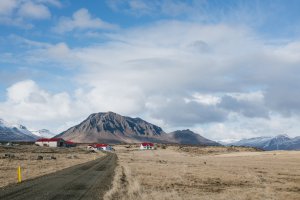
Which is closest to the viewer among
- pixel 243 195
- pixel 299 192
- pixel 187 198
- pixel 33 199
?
pixel 33 199

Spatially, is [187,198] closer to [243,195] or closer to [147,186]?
[243,195]

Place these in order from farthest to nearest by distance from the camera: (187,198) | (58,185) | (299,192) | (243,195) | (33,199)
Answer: (58,185), (299,192), (243,195), (187,198), (33,199)

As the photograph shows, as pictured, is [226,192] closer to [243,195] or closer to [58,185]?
[243,195]

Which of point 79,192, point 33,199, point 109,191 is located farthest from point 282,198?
point 33,199

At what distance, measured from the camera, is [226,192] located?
2858 centimetres

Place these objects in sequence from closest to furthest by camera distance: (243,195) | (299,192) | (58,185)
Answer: (243,195) < (299,192) < (58,185)

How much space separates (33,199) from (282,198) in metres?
15.8

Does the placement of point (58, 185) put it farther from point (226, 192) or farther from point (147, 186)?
point (226, 192)

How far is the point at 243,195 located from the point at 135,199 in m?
7.77

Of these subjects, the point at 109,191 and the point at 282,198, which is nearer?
the point at 282,198

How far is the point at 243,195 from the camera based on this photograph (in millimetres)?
26938

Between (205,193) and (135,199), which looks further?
(205,193)

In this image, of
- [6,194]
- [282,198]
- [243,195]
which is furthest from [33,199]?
[282,198]

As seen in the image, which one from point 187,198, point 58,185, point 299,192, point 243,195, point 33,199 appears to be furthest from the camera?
point 58,185
